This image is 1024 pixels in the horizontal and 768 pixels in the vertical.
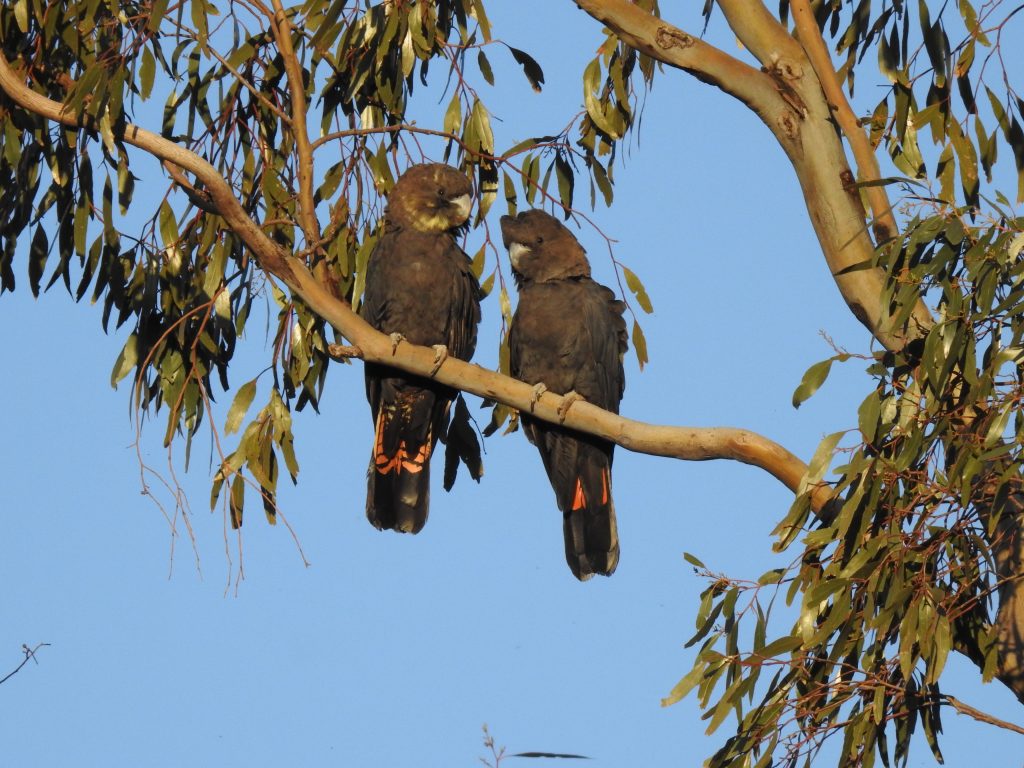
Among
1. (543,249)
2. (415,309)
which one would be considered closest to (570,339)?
(543,249)

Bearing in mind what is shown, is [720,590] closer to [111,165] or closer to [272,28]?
[272,28]

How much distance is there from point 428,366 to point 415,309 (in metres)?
0.69

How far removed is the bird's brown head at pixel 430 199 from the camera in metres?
3.90

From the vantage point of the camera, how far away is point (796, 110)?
123 inches

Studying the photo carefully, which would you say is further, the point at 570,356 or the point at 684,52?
the point at 570,356

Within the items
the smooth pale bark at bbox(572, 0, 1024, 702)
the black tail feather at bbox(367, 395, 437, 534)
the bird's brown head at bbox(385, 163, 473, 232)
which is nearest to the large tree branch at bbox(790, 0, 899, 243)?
the smooth pale bark at bbox(572, 0, 1024, 702)

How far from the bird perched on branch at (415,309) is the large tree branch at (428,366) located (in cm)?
65

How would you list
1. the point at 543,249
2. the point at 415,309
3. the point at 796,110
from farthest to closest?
1. the point at 543,249
2. the point at 415,309
3. the point at 796,110

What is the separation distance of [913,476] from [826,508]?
11.6 inches

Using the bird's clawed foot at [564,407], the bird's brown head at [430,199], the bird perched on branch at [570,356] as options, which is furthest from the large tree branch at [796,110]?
the bird perched on branch at [570,356]

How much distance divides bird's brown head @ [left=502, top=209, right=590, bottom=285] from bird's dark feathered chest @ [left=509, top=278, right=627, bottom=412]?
1.3 inches

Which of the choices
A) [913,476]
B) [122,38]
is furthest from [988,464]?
[122,38]

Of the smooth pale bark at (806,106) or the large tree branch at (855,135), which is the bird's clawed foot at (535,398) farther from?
the large tree branch at (855,135)

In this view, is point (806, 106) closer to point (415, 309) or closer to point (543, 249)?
point (543, 249)
